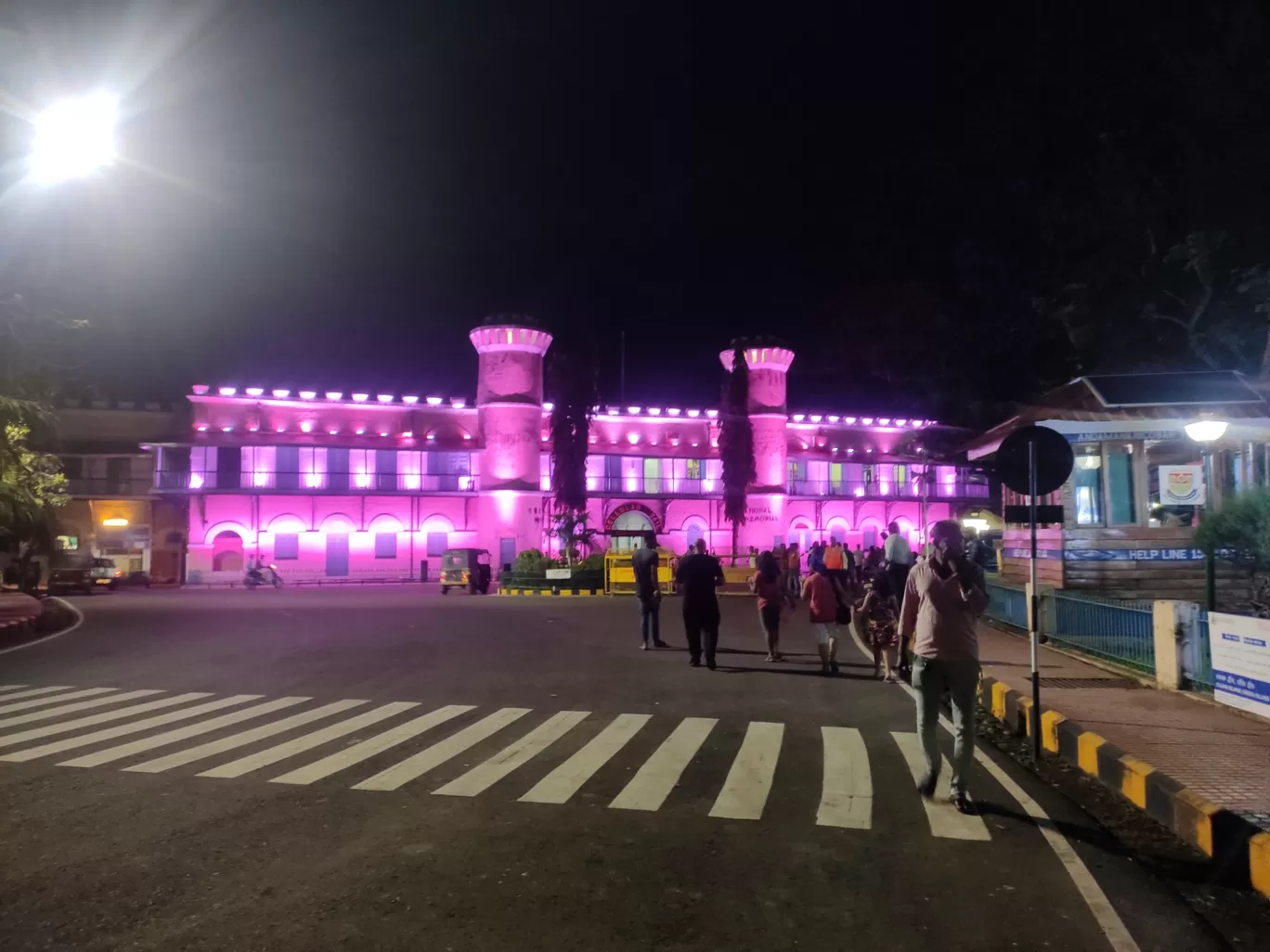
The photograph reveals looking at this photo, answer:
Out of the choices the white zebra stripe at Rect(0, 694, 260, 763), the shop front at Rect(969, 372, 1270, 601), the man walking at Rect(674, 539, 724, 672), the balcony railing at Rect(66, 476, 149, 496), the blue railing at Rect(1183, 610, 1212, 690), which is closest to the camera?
the white zebra stripe at Rect(0, 694, 260, 763)

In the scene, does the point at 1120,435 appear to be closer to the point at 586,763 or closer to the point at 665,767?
the point at 665,767

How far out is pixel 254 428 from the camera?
4059 centimetres

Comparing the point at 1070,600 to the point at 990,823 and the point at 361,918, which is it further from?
the point at 361,918

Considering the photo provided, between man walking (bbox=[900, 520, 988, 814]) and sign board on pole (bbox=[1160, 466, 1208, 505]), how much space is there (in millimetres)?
12442

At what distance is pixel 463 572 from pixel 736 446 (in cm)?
1703

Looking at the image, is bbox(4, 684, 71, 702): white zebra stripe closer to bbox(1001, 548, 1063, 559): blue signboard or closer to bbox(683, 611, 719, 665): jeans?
bbox(683, 611, 719, 665): jeans

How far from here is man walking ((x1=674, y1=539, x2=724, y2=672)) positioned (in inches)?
467

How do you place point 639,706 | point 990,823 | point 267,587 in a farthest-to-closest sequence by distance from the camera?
1. point 267,587
2. point 639,706
3. point 990,823

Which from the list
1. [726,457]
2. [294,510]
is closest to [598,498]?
[726,457]

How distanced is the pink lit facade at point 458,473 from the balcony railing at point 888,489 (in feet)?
0.45

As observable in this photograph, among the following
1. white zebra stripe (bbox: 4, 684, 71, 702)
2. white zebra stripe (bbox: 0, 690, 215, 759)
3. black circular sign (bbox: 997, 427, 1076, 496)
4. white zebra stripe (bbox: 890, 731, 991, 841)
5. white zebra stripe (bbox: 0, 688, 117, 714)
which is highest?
black circular sign (bbox: 997, 427, 1076, 496)

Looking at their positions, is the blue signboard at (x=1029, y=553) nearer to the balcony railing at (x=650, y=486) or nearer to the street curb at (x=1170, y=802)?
the street curb at (x=1170, y=802)

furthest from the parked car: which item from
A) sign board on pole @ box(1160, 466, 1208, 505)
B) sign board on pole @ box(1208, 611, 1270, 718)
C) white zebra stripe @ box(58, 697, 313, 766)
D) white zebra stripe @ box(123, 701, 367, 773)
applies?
sign board on pole @ box(1208, 611, 1270, 718)

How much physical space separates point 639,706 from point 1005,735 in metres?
3.58
